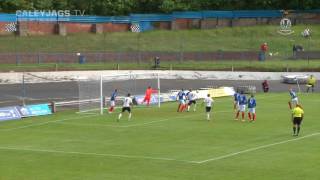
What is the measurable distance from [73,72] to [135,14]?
34856 mm

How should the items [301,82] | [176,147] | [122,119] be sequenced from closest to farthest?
[176,147]
[122,119]
[301,82]

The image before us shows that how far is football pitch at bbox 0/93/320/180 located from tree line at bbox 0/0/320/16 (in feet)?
199

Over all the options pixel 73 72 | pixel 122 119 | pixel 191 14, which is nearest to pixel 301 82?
pixel 73 72

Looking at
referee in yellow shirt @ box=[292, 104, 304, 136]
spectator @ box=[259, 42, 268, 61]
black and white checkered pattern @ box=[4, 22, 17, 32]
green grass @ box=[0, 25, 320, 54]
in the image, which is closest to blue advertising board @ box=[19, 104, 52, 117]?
referee in yellow shirt @ box=[292, 104, 304, 136]

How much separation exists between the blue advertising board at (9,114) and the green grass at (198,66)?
95.8ft

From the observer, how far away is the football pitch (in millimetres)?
30328

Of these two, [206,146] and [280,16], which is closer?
[206,146]

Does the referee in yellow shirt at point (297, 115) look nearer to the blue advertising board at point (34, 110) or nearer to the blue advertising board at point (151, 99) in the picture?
the blue advertising board at point (34, 110)

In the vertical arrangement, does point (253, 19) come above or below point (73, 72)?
above

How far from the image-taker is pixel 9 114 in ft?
167

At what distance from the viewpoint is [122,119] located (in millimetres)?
49906

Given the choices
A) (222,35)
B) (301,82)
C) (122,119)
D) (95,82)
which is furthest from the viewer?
(222,35)

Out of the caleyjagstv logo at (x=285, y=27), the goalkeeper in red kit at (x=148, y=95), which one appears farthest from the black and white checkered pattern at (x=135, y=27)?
the goalkeeper in red kit at (x=148, y=95)

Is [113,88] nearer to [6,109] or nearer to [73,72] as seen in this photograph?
[6,109]
